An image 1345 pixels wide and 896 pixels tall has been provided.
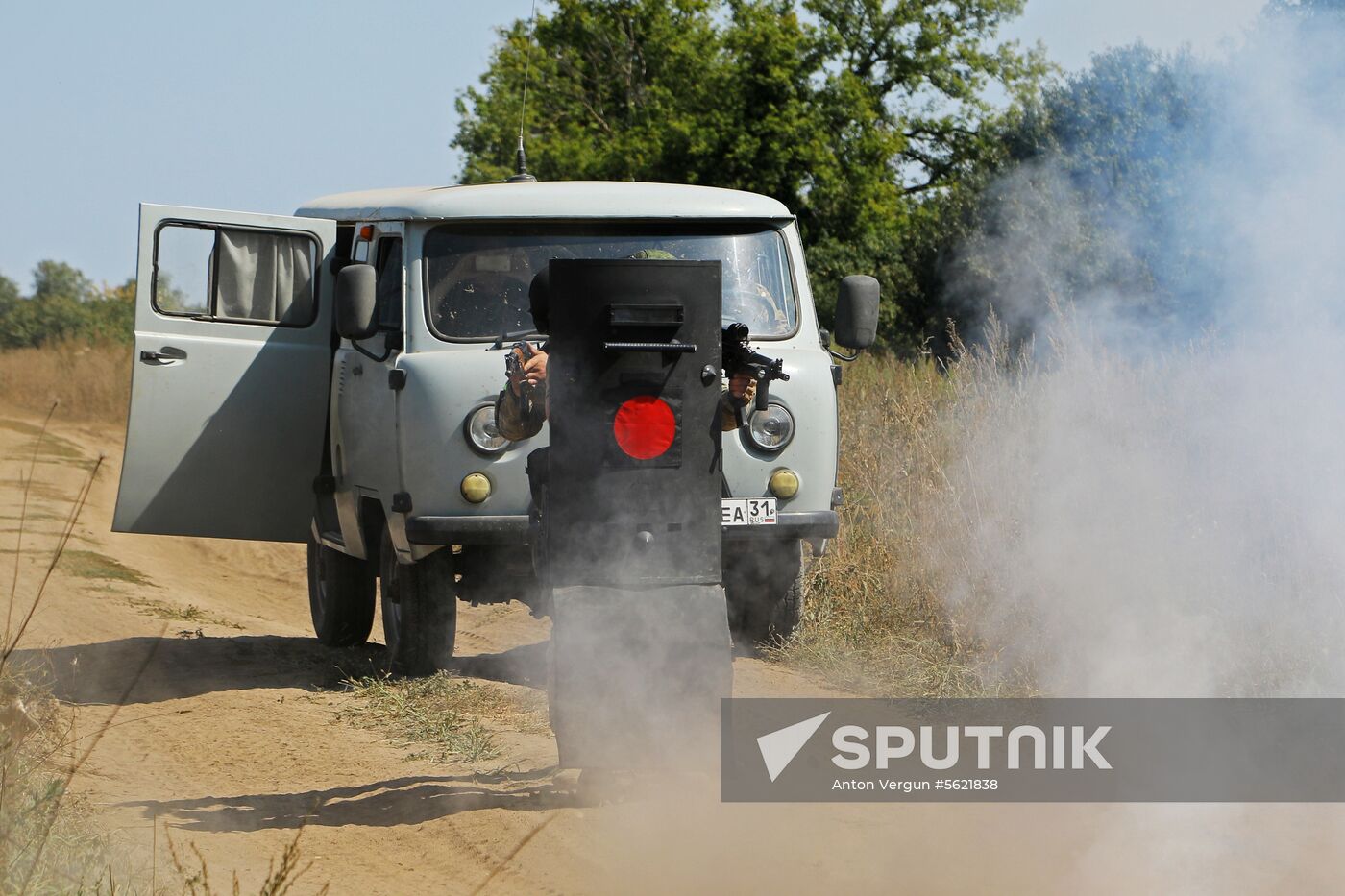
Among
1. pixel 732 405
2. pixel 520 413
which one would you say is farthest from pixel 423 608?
pixel 732 405

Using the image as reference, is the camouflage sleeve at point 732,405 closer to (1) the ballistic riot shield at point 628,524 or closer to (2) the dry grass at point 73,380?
(1) the ballistic riot shield at point 628,524

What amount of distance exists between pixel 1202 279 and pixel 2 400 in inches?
899

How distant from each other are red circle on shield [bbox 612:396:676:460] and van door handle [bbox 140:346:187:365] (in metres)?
3.61

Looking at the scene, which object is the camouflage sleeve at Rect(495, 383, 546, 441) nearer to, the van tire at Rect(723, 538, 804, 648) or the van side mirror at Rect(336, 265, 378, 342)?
the van side mirror at Rect(336, 265, 378, 342)

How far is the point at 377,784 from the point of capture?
5520 mm

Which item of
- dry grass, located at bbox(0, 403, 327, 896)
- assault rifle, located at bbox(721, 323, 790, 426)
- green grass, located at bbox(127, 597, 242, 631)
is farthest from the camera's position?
green grass, located at bbox(127, 597, 242, 631)

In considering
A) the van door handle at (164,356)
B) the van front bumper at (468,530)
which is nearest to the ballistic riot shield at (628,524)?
the van front bumper at (468,530)

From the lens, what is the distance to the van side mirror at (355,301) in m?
6.82

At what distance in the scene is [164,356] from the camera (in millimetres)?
7555

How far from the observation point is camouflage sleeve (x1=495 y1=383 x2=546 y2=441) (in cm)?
534

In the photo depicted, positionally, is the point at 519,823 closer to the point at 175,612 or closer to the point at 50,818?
the point at 50,818

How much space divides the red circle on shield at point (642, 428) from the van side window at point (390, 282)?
8.42 feet

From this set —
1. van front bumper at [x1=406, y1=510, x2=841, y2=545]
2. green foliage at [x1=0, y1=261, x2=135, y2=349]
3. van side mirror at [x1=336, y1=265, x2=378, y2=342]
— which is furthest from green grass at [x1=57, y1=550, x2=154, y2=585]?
green foliage at [x1=0, y1=261, x2=135, y2=349]

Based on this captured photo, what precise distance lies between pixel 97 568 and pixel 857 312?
6786 mm
